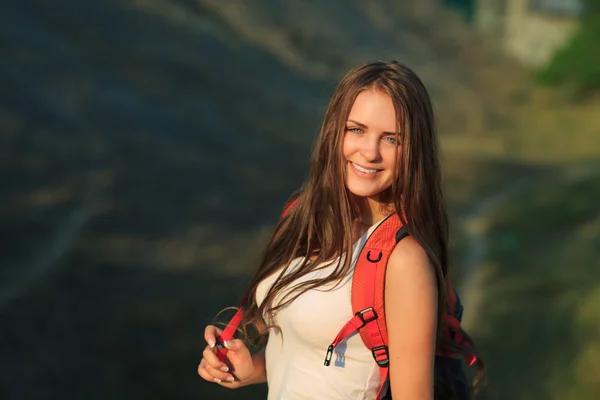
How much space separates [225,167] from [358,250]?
671 centimetres

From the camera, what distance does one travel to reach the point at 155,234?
24.5 feet

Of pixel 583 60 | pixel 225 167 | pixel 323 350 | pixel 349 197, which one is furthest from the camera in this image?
pixel 583 60

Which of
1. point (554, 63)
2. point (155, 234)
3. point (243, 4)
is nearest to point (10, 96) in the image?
point (155, 234)

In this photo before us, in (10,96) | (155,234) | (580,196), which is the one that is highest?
(10,96)

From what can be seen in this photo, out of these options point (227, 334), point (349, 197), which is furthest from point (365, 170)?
point (227, 334)

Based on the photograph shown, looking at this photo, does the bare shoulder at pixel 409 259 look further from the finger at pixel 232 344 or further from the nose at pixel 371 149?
the finger at pixel 232 344

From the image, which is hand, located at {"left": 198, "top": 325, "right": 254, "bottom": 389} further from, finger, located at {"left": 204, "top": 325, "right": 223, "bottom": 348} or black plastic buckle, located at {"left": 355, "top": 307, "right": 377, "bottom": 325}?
black plastic buckle, located at {"left": 355, "top": 307, "right": 377, "bottom": 325}

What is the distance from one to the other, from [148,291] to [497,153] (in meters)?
6.16

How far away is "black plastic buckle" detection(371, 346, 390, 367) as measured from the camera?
82.0 inches

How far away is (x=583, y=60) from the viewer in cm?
1260

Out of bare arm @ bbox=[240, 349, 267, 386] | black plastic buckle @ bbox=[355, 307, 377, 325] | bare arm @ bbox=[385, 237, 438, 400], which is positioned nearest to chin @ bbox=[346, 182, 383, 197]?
bare arm @ bbox=[385, 237, 438, 400]

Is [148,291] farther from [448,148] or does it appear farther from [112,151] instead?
[448,148]

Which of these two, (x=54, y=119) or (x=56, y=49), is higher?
(x=56, y=49)

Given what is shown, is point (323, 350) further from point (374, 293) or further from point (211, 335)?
point (211, 335)
